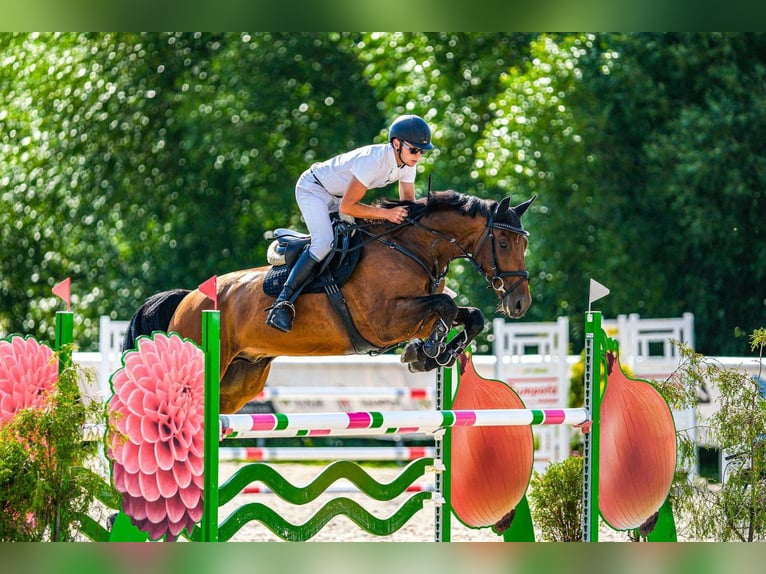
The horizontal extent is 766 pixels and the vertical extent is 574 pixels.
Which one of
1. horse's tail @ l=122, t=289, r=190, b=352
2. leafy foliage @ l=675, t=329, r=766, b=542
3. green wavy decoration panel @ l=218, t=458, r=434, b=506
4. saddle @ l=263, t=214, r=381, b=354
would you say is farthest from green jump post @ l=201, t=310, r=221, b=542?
leafy foliage @ l=675, t=329, r=766, b=542

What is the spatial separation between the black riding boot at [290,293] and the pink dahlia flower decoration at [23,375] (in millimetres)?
959

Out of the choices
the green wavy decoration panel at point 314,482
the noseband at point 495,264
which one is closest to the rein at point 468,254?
the noseband at point 495,264

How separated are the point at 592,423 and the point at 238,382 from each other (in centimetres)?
171

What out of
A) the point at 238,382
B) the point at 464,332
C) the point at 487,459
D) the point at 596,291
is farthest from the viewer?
the point at 238,382

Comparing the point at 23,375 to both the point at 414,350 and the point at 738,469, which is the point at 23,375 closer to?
the point at 414,350

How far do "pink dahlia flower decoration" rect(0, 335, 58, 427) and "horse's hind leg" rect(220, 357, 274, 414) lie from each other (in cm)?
105

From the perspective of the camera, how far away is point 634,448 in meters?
5.11

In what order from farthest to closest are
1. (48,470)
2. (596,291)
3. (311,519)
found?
(596,291)
(311,519)
(48,470)

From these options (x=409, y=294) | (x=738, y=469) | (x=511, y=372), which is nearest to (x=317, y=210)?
(x=409, y=294)

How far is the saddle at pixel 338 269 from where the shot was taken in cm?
520

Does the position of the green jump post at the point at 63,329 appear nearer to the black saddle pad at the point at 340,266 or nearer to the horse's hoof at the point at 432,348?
the black saddle pad at the point at 340,266

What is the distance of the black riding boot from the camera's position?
16.9ft

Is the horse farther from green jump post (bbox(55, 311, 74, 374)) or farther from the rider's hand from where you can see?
green jump post (bbox(55, 311, 74, 374))

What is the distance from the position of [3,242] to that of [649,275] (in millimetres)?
7449
